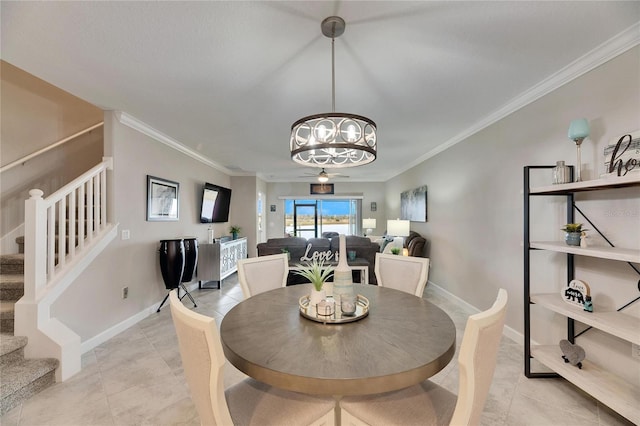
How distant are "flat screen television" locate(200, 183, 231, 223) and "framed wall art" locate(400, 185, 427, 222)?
417 centimetres

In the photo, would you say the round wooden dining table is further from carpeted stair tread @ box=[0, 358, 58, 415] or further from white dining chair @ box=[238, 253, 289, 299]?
carpeted stair tread @ box=[0, 358, 58, 415]

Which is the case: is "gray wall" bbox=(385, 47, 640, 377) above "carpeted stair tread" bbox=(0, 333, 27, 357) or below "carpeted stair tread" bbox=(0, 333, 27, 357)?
above

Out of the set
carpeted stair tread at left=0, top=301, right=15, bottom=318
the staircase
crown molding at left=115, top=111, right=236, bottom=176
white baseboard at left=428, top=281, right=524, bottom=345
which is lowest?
white baseboard at left=428, top=281, right=524, bottom=345

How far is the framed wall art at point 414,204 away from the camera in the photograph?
527 cm

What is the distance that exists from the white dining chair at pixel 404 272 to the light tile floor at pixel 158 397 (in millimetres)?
754

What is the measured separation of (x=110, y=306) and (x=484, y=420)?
3.62 metres

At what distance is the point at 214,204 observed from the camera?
5.70 metres

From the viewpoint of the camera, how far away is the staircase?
1.88 m

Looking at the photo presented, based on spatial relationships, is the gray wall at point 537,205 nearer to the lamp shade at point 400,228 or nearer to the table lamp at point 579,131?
the table lamp at point 579,131

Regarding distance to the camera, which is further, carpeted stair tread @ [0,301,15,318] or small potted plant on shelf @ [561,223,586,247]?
carpeted stair tread @ [0,301,15,318]

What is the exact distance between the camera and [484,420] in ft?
5.72

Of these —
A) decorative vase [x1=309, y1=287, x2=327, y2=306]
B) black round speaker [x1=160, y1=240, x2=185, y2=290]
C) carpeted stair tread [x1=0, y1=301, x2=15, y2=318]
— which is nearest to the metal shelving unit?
decorative vase [x1=309, y1=287, x2=327, y2=306]

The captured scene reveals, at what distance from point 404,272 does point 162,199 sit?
3514mm

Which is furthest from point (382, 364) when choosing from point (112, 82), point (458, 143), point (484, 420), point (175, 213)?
point (175, 213)
